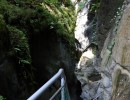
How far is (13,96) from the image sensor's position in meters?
5.68

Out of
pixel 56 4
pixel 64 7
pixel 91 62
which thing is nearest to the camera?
pixel 56 4

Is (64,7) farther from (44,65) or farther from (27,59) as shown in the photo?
(27,59)

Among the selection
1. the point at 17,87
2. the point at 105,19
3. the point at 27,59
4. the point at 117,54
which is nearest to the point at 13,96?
the point at 17,87

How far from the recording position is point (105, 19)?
891 centimetres

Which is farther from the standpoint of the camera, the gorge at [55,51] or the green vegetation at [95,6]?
the green vegetation at [95,6]

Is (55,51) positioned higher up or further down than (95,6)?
further down

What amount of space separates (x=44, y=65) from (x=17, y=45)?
1.71 metres

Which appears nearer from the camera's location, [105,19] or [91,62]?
[105,19]

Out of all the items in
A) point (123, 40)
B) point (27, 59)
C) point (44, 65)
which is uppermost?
point (123, 40)

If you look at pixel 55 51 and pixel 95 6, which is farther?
pixel 95 6

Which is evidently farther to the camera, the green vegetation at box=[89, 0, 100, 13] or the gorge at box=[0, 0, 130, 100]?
the green vegetation at box=[89, 0, 100, 13]

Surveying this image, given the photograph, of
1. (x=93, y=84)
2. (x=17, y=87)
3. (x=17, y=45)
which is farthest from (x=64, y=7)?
(x=17, y=87)

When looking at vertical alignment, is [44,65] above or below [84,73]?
above

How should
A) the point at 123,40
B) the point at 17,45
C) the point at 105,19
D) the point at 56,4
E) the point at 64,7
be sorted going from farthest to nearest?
1. the point at 64,7
2. the point at 56,4
3. the point at 105,19
4. the point at 17,45
5. the point at 123,40
